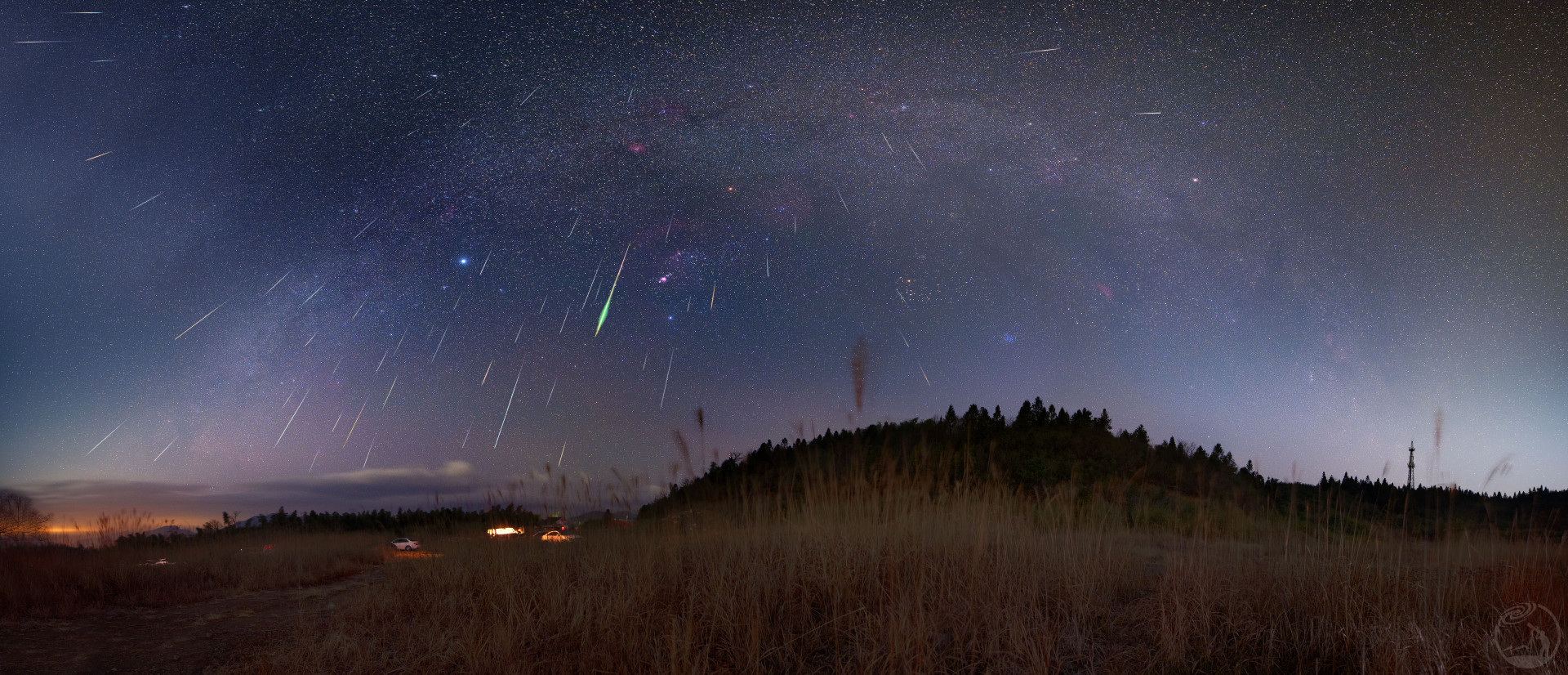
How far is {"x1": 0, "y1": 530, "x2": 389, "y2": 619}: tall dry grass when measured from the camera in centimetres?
1177

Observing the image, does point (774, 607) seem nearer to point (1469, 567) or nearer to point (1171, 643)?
point (1171, 643)

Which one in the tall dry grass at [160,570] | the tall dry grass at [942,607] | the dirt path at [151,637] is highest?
the tall dry grass at [942,607]

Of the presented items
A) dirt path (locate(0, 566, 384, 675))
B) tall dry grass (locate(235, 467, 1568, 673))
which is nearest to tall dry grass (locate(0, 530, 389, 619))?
dirt path (locate(0, 566, 384, 675))

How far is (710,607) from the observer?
19.3ft

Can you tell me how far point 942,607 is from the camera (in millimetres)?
5531

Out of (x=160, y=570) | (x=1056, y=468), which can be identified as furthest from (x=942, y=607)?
(x=1056, y=468)

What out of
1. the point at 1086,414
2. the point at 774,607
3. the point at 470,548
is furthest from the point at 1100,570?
the point at 1086,414

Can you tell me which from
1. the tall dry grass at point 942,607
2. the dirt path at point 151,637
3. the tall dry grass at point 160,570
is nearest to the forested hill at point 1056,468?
the tall dry grass at point 942,607

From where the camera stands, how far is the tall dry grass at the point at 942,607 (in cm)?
495

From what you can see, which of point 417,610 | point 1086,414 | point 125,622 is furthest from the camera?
point 1086,414

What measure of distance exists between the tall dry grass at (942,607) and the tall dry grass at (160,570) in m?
7.40

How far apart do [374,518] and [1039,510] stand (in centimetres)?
3499

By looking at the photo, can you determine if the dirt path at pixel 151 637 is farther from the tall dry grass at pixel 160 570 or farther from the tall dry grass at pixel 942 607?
the tall dry grass at pixel 942 607

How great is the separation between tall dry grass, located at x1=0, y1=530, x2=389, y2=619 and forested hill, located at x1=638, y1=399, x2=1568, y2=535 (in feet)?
33.1
